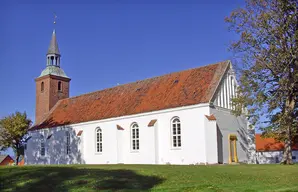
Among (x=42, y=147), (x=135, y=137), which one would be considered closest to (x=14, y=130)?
(x=42, y=147)

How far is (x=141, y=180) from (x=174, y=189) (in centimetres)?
238

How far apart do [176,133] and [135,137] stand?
4992mm

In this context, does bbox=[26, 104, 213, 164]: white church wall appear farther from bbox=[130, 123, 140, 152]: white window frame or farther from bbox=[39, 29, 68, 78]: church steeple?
bbox=[39, 29, 68, 78]: church steeple

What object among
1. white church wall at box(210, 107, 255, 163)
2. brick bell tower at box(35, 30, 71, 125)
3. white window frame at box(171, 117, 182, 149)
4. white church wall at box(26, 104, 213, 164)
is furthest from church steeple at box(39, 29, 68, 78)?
white church wall at box(210, 107, 255, 163)

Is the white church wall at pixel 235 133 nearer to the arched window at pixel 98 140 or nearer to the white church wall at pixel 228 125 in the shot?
the white church wall at pixel 228 125

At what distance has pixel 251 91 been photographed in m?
28.2

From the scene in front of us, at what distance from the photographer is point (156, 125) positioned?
3322 cm

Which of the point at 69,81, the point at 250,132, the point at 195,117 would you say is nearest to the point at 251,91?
the point at 195,117

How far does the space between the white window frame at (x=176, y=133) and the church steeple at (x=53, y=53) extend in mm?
25525

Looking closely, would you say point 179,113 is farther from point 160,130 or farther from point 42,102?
point 42,102

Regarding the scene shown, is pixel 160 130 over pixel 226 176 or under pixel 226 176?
over

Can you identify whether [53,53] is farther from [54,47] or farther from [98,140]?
[98,140]

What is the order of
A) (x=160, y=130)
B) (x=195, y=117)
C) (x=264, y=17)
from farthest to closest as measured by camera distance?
(x=160, y=130)
(x=195, y=117)
(x=264, y=17)

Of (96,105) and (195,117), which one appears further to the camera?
(96,105)
